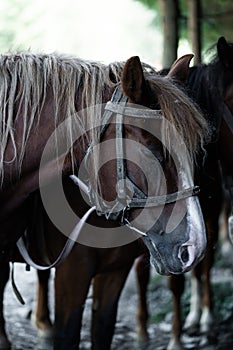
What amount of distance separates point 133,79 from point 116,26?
45.0 feet

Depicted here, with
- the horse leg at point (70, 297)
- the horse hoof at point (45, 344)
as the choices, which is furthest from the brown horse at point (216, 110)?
the horse hoof at point (45, 344)

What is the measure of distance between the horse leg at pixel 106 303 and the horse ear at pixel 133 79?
1561 mm

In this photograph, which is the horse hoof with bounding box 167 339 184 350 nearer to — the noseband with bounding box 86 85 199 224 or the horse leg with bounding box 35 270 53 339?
the horse leg with bounding box 35 270 53 339

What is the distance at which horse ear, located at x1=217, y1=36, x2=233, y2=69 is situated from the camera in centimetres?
376

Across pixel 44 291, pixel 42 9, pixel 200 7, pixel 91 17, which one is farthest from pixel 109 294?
pixel 91 17

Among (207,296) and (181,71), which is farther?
(207,296)

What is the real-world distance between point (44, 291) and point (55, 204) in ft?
6.98

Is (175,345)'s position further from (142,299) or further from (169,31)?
(169,31)

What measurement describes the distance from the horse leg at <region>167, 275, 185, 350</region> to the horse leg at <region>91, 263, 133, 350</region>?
1.16 metres

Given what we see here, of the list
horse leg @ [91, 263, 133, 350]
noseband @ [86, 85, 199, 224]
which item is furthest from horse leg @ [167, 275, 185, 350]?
noseband @ [86, 85, 199, 224]

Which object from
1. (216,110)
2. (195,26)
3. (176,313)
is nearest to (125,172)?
(216,110)

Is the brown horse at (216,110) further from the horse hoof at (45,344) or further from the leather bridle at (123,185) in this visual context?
the horse hoof at (45,344)

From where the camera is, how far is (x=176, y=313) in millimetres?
5059

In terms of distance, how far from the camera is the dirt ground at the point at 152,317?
512 cm
